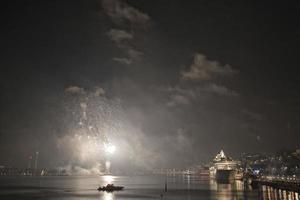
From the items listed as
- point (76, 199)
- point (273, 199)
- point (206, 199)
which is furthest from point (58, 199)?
point (273, 199)

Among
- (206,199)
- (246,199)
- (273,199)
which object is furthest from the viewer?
(206,199)

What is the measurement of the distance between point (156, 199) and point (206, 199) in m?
16.7

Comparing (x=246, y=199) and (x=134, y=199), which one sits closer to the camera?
(x=246, y=199)

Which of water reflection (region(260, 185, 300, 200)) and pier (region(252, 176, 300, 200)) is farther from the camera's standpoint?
pier (region(252, 176, 300, 200))

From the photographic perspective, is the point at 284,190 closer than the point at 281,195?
No

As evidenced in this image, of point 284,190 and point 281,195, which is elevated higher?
point 281,195

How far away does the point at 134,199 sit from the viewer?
108 m

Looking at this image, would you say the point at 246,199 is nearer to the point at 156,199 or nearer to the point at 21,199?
the point at 156,199

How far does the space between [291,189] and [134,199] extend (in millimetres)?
53243

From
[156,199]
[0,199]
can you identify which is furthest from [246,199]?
[0,199]

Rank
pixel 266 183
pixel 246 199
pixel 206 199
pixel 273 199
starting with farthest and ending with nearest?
pixel 266 183
pixel 206 199
pixel 246 199
pixel 273 199

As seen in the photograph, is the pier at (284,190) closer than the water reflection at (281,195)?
No

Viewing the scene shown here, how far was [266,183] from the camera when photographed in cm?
14488

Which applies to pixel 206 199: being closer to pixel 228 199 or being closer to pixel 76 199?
pixel 228 199
